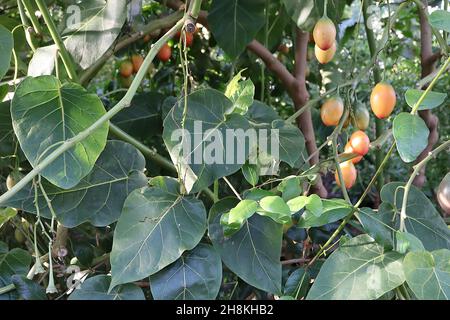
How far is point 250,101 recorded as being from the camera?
0.67 metres

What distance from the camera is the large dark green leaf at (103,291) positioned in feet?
1.97

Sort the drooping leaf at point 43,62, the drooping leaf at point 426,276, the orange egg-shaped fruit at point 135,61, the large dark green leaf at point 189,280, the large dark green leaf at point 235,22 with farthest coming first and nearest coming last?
1. the orange egg-shaped fruit at point 135,61
2. the large dark green leaf at point 235,22
3. the drooping leaf at point 43,62
4. the large dark green leaf at point 189,280
5. the drooping leaf at point 426,276

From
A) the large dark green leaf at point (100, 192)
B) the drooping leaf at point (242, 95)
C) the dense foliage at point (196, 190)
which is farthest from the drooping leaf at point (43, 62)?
the drooping leaf at point (242, 95)

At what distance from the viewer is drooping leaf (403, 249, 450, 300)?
0.49 m

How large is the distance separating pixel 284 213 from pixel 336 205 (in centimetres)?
7

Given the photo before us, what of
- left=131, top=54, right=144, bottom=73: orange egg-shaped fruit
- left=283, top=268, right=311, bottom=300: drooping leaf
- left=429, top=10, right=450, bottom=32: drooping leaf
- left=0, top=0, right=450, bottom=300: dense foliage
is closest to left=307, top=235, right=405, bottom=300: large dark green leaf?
left=0, top=0, right=450, bottom=300: dense foliage

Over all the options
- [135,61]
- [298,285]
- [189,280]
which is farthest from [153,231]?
[135,61]

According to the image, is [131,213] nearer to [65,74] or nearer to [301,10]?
[65,74]

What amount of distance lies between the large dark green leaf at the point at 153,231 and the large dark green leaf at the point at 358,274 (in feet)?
0.47

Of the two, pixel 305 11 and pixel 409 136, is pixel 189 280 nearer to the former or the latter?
pixel 409 136

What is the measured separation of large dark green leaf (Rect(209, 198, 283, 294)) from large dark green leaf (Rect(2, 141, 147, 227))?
4.9 inches

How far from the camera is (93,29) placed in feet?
2.40

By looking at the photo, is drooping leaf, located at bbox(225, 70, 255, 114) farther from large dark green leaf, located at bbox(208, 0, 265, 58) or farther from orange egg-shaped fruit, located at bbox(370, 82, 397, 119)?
large dark green leaf, located at bbox(208, 0, 265, 58)

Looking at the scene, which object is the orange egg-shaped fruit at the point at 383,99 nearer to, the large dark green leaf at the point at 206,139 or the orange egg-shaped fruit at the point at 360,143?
the orange egg-shaped fruit at the point at 360,143
